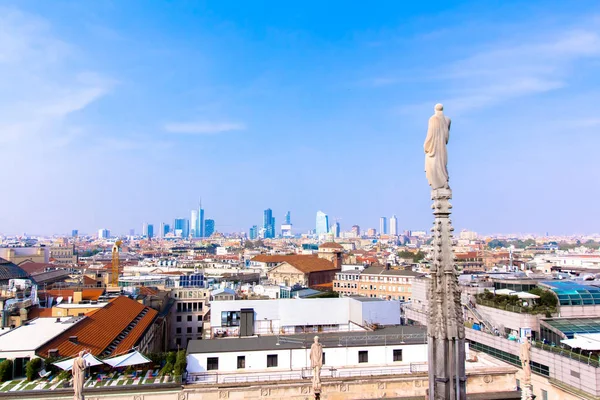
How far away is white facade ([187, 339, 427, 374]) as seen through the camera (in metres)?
24.5

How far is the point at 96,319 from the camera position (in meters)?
33.7

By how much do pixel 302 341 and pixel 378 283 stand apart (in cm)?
5704

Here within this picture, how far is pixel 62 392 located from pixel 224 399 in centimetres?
658

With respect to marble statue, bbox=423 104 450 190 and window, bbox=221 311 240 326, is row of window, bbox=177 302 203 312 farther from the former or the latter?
marble statue, bbox=423 104 450 190

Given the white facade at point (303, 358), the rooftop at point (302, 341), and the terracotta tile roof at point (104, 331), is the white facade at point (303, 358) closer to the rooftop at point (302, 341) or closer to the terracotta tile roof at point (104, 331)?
the rooftop at point (302, 341)

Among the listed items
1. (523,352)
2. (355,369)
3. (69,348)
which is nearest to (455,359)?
(523,352)

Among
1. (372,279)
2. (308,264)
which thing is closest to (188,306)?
(372,279)

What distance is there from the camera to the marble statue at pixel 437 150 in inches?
361

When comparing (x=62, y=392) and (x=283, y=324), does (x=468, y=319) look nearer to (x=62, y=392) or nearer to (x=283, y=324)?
(x=283, y=324)

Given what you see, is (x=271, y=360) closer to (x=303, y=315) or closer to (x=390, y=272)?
(x=303, y=315)

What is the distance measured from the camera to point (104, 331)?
3114 centimetres

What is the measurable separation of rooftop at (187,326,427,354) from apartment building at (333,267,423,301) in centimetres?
4733

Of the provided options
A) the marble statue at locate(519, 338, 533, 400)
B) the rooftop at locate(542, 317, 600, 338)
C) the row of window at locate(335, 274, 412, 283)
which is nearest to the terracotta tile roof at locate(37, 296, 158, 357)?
the marble statue at locate(519, 338, 533, 400)

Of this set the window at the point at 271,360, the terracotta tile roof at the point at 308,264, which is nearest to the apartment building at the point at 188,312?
Answer: the window at the point at 271,360
